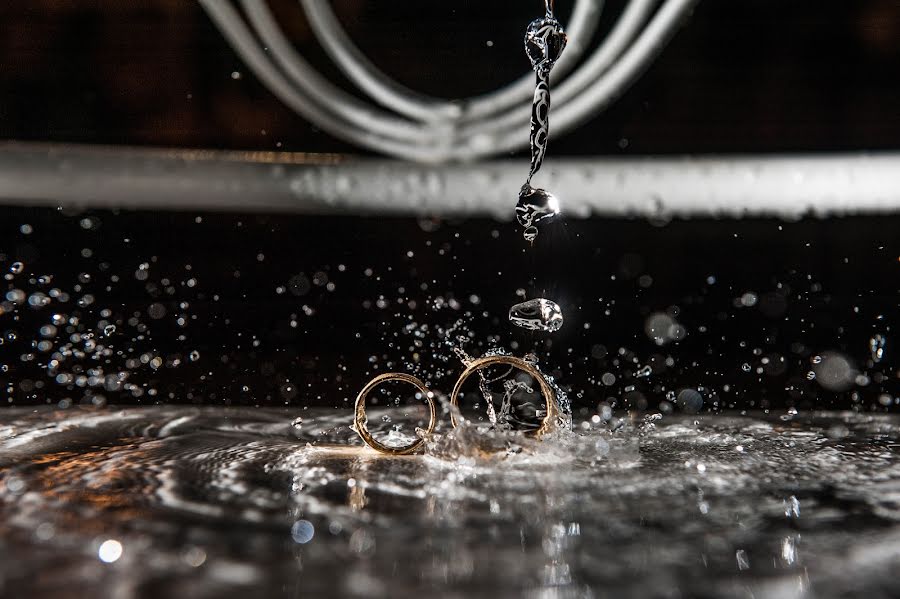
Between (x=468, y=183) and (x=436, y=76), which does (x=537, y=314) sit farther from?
(x=436, y=76)

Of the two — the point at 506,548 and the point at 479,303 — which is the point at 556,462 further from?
the point at 479,303

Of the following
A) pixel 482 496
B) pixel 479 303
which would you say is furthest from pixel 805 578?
pixel 479 303

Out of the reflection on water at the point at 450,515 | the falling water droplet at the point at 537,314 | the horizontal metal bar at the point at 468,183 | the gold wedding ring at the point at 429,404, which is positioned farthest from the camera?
the horizontal metal bar at the point at 468,183

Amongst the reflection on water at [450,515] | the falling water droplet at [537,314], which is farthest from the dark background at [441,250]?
the reflection on water at [450,515]

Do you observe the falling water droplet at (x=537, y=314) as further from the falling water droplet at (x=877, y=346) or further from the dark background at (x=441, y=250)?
the falling water droplet at (x=877, y=346)

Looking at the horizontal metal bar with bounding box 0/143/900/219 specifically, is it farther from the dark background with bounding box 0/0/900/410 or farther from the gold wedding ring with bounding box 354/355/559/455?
the gold wedding ring with bounding box 354/355/559/455

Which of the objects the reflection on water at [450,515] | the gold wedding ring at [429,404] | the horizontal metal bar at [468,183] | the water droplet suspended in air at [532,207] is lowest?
the reflection on water at [450,515]
